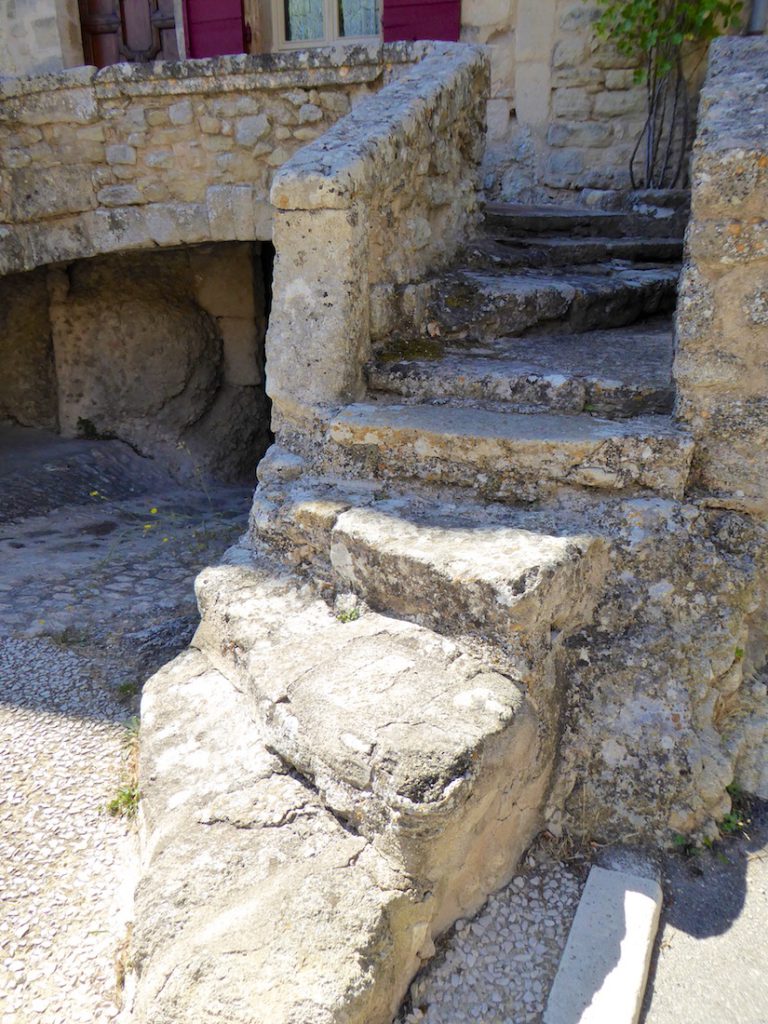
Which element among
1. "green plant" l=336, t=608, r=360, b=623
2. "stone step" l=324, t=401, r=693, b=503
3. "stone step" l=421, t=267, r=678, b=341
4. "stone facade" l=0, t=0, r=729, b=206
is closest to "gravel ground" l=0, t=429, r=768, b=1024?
"green plant" l=336, t=608, r=360, b=623

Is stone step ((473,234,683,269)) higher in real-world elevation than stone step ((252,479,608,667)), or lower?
higher

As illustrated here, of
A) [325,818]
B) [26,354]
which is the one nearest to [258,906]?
[325,818]

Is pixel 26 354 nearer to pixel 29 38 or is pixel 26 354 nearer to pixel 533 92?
pixel 29 38

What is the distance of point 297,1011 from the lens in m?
1.44

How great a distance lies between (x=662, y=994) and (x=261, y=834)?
2.89 ft

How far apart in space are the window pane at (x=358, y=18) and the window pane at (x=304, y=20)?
0.16 metres

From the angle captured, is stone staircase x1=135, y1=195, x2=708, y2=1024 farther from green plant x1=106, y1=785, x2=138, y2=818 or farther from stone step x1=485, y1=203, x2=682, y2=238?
stone step x1=485, y1=203, x2=682, y2=238

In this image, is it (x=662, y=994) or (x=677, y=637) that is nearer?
(x=662, y=994)

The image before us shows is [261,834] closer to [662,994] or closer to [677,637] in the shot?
[662,994]

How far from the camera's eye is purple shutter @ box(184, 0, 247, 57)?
250 inches

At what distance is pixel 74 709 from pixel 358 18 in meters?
5.82

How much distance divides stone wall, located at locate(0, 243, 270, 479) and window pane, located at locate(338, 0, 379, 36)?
1861 millimetres

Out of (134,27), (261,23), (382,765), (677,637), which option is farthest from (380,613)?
(134,27)

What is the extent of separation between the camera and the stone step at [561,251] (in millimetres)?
3703
